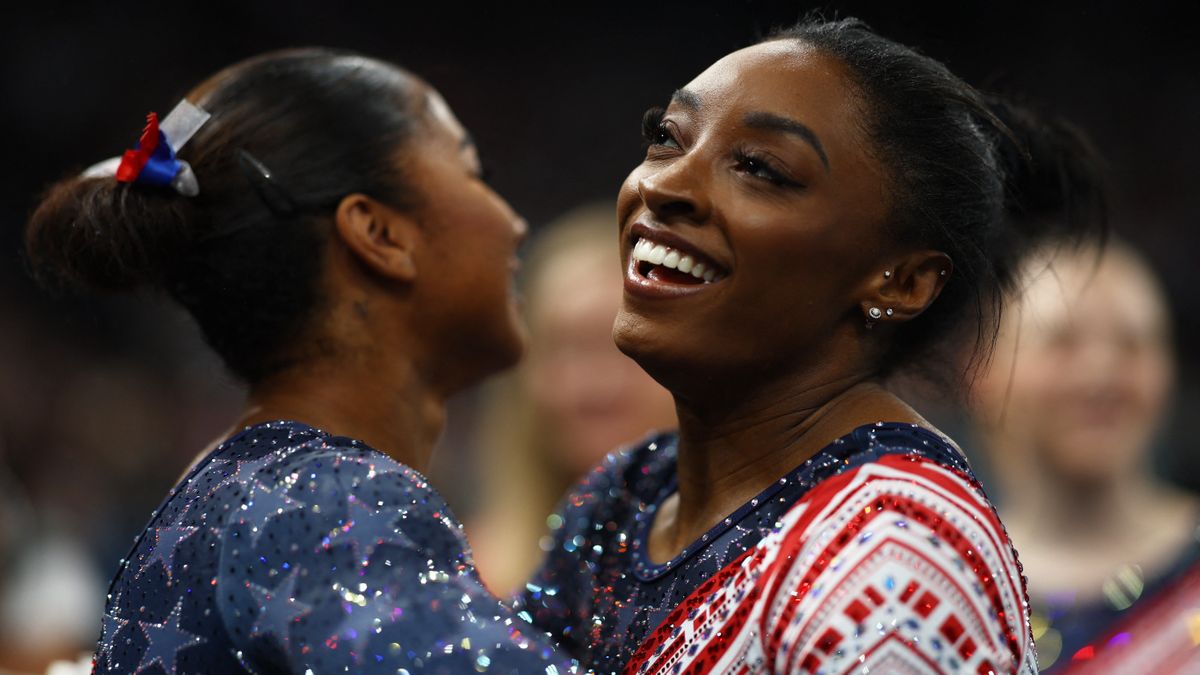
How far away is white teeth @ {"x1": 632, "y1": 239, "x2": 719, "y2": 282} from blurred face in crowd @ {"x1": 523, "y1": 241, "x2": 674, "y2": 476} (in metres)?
1.52

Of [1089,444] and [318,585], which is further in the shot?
[1089,444]

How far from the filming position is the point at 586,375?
3006 millimetres

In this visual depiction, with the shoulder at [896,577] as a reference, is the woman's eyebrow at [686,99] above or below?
above

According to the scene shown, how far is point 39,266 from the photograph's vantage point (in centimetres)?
176

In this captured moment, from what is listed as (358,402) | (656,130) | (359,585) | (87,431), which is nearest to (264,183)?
(358,402)

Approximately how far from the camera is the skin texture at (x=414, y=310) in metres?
1.69

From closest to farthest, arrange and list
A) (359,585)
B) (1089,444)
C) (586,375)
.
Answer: (359,585)
(1089,444)
(586,375)

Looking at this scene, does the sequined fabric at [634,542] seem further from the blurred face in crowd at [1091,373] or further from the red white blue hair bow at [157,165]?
the blurred face in crowd at [1091,373]

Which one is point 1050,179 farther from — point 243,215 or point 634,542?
point 243,215

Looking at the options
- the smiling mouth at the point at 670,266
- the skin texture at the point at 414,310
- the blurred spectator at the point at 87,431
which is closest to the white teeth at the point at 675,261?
the smiling mouth at the point at 670,266

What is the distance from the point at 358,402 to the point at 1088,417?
1.65 metres

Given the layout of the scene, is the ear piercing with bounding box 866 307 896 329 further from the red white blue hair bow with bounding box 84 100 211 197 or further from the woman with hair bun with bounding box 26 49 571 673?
the red white blue hair bow with bounding box 84 100 211 197

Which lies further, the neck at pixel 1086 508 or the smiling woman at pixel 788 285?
the neck at pixel 1086 508

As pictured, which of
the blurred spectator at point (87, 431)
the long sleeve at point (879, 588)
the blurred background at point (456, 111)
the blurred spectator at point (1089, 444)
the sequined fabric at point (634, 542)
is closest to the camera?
the long sleeve at point (879, 588)
